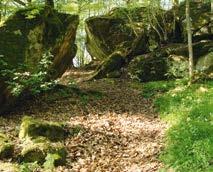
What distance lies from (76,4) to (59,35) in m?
16.2

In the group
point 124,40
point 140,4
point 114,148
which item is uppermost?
point 140,4

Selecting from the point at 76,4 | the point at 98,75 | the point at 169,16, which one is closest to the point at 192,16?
the point at 169,16

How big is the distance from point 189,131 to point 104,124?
3368 mm

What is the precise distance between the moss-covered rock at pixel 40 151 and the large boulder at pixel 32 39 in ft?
13.9

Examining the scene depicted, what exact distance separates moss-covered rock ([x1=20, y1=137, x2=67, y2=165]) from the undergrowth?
2.40 meters

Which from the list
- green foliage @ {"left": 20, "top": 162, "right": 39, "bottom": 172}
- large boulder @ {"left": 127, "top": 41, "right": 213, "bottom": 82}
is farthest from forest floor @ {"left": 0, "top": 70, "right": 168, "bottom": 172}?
large boulder @ {"left": 127, "top": 41, "right": 213, "bottom": 82}

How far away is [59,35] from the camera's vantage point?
16.4 metres

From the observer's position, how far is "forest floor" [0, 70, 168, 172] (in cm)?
959

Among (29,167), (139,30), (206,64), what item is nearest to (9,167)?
(29,167)

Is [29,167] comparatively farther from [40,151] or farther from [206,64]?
[206,64]

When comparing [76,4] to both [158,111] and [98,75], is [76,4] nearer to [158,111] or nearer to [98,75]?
[98,75]

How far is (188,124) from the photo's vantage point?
10.5 meters

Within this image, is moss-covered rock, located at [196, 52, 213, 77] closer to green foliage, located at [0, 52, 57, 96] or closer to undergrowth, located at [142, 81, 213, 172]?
undergrowth, located at [142, 81, 213, 172]

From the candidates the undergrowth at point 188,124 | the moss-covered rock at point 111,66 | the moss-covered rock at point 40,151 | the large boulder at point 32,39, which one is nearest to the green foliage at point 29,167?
the moss-covered rock at point 40,151
